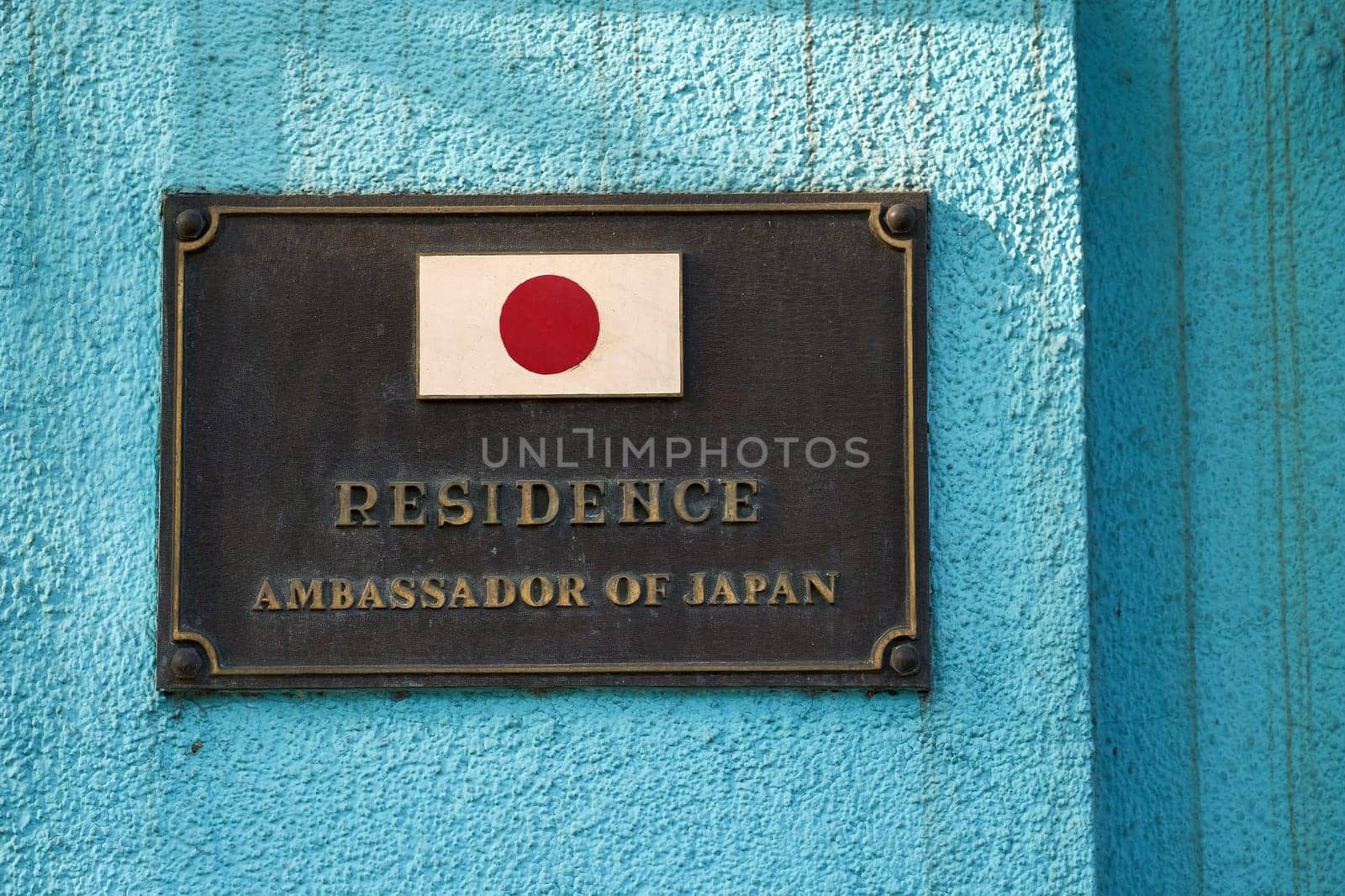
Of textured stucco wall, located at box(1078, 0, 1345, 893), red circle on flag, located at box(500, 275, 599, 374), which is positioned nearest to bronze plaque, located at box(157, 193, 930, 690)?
red circle on flag, located at box(500, 275, 599, 374)

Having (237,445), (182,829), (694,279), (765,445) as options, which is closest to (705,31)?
(694,279)

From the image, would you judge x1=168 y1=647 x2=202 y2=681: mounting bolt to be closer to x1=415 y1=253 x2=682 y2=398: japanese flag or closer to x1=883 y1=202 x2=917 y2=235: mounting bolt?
x1=415 y1=253 x2=682 y2=398: japanese flag

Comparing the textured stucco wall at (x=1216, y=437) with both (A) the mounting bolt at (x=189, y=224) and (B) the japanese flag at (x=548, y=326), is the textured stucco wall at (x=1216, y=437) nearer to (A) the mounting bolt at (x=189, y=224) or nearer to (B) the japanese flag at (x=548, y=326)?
(B) the japanese flag at (x=548, y=326)

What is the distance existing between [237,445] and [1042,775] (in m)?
1.46

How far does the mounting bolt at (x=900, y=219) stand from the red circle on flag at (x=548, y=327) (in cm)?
52

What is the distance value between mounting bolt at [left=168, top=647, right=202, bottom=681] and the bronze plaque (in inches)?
1.6

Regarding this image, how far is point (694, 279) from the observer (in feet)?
6.65

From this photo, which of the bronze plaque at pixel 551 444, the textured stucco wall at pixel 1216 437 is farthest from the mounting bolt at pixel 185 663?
the textured stucco wall at pixel 1216 437

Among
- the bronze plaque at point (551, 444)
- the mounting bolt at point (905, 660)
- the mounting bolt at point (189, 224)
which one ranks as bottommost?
the mounting bolt at point (905, 660)

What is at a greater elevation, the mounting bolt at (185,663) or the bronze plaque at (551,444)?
the bronze plaque at (551,444)

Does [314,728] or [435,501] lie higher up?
[435,501]

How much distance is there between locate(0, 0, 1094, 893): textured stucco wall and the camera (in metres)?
1.97

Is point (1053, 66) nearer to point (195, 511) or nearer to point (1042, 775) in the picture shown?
point (1042, 775)

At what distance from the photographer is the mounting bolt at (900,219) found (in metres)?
2.00
